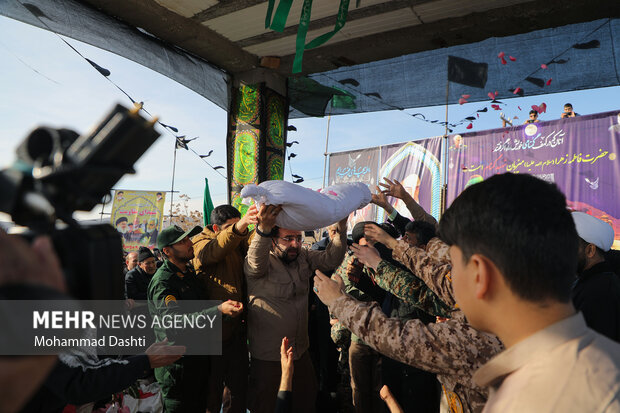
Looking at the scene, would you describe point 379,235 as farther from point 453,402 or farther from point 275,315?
point 275,315

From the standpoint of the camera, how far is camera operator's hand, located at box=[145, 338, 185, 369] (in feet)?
5.69

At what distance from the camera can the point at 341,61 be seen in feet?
13.4

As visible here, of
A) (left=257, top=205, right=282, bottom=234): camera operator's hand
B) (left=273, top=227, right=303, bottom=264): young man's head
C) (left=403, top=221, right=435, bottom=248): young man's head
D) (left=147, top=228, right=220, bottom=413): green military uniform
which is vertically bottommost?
(left=147, top=228, right=220, bottom=413): green military uniform

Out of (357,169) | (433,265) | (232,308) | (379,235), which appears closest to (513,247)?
(433,265)

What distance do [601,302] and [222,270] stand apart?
2.29m

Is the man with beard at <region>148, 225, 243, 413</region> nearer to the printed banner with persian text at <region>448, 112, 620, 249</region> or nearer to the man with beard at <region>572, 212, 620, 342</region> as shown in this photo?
the man with beard at <region>572, 212, 620, 342</region>

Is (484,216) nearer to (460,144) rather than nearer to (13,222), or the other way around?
(13,222)

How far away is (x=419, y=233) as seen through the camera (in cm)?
307

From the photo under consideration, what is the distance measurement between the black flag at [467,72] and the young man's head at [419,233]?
66.5 inches

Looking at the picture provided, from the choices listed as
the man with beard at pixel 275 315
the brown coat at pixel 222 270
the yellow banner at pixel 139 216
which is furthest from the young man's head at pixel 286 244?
the yellow banner at pixel 139 216

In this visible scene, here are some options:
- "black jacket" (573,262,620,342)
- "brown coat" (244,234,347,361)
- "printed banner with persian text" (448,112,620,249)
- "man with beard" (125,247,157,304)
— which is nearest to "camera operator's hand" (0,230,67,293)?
"brown coat" (244,234,347,361)

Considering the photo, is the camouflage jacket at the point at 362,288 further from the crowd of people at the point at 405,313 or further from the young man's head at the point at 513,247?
the young man's head at the point at 513,247

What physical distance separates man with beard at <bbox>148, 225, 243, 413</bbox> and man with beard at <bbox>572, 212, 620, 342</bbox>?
1.93m

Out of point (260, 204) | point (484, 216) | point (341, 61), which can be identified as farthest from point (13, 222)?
point (341, 61)
